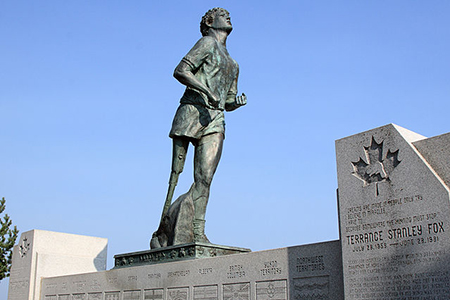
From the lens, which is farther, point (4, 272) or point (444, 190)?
point (4, 272)

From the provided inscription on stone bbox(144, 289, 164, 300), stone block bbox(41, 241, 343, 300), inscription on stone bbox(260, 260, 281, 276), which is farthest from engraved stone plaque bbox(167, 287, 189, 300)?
inscription on stone bbox(260, 260, 281, 276)

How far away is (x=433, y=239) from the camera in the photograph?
19.2ft

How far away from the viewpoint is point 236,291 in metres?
8.25

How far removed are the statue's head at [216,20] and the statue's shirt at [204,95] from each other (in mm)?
406

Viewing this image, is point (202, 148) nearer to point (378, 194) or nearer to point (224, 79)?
point (224, 79)

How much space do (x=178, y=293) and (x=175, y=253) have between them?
2.60 feet

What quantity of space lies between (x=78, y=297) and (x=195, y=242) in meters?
3.48

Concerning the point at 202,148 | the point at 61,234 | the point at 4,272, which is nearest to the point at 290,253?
the point at 202,148

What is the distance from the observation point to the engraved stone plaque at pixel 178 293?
899 centimetres

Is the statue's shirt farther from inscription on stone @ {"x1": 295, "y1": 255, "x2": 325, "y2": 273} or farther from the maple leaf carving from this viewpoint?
the maple leaf carving

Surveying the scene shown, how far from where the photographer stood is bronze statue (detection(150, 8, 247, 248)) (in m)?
10.2

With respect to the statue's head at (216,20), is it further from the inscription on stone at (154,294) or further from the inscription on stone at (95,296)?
the inscription on stone at (95,296)

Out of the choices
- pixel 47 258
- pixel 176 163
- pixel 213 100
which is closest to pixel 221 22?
pixel 213 100

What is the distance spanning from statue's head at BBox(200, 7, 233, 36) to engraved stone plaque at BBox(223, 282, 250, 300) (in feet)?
17.2
